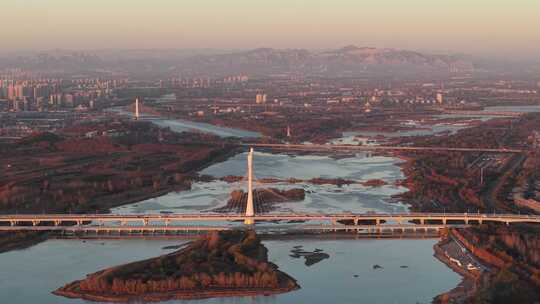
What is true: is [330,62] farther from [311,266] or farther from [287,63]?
[311,266]

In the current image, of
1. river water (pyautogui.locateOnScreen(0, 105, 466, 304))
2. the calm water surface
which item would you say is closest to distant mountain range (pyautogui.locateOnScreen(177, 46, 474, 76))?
river water (pyautogui.locateOnScreen(0, 105, 466, 304))

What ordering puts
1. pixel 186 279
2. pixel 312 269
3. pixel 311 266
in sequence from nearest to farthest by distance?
pixel 186 279, pixel 312 269, pixel 311 266

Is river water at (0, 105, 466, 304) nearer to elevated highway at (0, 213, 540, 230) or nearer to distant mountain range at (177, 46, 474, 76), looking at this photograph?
elevated highway at (0, 213, 540, 230)

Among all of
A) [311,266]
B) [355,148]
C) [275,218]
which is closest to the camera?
[311,266]

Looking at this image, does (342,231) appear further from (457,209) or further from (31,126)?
(31,126)

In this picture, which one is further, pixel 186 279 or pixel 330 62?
pixel 330 62

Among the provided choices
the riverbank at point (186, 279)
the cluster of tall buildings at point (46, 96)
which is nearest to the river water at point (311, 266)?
the riverbank at point (186, 279)

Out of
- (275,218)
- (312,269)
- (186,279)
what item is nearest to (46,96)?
(275,218)

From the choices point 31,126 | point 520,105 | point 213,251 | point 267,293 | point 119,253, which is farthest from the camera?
point 520,105

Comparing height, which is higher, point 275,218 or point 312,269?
point 275,218

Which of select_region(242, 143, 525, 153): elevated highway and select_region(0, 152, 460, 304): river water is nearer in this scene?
select_region(0, 152, 460, 304): river water

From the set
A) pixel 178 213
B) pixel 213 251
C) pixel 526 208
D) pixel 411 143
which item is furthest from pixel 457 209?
pixel 411 143
